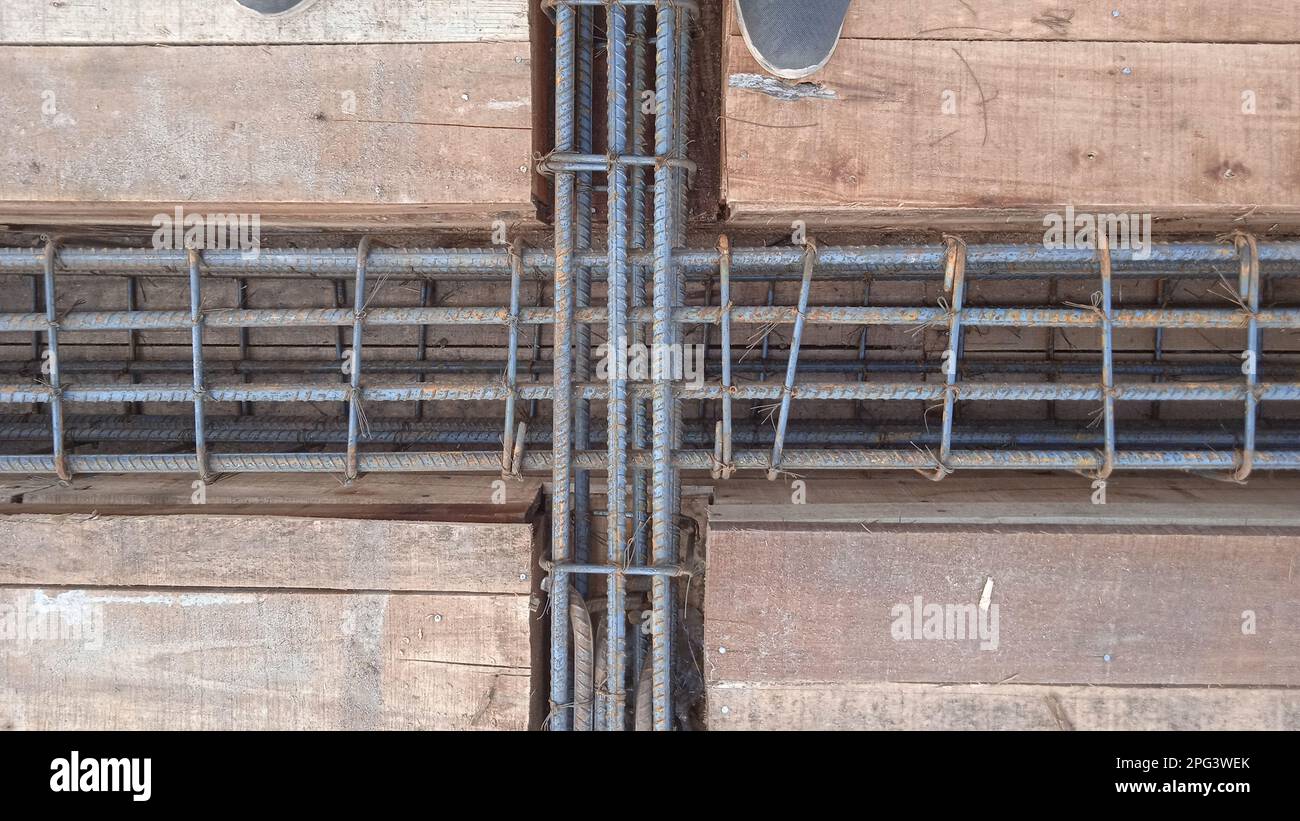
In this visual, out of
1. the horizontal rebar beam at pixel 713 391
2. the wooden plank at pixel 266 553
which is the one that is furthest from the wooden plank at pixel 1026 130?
the wooden plank at pixel 266 553

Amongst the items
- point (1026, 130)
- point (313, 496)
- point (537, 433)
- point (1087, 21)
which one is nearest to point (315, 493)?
point (313, 496)

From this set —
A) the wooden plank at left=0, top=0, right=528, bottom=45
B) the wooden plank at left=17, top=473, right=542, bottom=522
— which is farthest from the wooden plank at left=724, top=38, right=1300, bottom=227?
the wooden plank at left=17, top=473, right=542, bottom=522

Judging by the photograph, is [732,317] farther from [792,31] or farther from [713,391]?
[792,31]

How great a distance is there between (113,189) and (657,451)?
91.8 inches

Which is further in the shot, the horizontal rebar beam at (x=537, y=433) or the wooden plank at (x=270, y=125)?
the horizontal rebar beam at (x=537, y=433)

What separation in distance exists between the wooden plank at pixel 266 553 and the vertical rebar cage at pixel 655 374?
0.24m

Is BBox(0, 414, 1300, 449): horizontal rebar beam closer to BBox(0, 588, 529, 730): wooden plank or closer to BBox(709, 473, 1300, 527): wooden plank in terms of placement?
BBox(709, 473, 1300, 527): wooden plank

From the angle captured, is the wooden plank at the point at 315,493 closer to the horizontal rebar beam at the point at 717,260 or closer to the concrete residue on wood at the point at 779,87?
the horizontal rebar beam at the point at 717,260

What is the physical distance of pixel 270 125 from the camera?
2619mm

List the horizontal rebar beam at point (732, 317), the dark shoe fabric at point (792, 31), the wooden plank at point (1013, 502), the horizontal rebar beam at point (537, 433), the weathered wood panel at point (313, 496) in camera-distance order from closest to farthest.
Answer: the dark shoe fabric at point (792, 31) < the horizontal rebar beam at point (732, 317) < the wooden plank at point (1013, 502) < the weathered wood panel at point (313, 496) < the horizontal rebar beam at point (537, 433)

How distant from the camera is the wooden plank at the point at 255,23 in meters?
2.58

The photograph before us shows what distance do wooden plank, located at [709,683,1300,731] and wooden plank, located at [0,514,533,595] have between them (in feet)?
3.50

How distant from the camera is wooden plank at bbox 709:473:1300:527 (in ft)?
9.09
